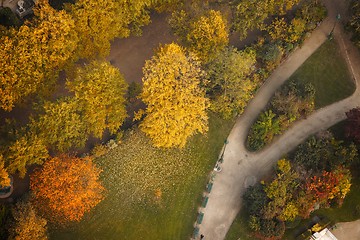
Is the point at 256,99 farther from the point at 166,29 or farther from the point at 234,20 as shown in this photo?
the point at 166,29

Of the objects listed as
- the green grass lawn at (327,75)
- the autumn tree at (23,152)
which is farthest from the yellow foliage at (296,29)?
the autumn tree at (23,152)

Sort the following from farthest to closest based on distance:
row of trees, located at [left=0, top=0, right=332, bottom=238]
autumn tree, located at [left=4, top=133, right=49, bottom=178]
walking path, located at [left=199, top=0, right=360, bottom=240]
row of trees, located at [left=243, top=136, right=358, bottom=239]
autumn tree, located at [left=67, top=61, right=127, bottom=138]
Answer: walking path, located at [left=199, top=0, right=360, bottom=240], row of trees, located at [left=243, top=136, right=358, bottom=239], autumn tree, located at [left=67, top=61, right=127, bottom=138], row of trees, located at [left=0, top=0, right=332, bottom=238], autumn tree, located at [left=4, top=133, right=49, bottom=178]

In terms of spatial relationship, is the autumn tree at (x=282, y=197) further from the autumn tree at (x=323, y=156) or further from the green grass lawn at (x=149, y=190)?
the green grass lawn at (x=149, y=190)

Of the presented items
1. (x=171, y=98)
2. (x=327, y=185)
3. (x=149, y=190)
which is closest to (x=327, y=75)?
(x=327, y=185)

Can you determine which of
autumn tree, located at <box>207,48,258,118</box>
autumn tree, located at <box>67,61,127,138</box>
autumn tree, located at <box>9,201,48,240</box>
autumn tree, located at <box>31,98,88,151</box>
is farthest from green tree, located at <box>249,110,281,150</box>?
autumn tree, located at <box>9,201,48,240</box>

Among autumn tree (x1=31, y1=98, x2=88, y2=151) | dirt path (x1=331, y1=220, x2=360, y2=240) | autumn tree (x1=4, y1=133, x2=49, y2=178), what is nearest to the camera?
autumn tree (x1=4, y1=133, x2=49, y2=178)

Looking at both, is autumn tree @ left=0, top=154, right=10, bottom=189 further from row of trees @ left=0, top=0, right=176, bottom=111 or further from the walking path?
the walking path
